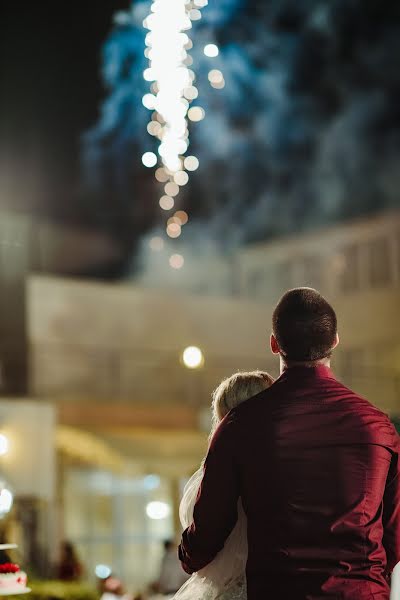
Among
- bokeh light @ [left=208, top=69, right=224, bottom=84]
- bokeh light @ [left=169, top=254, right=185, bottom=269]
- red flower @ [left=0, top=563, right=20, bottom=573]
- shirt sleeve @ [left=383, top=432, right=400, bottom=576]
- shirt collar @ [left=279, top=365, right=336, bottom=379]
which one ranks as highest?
bokeh light @ [left=208, top=69, right=224, bottom=84]

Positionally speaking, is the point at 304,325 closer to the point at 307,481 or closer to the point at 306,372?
the point at 306,372

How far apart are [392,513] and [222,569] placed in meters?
0.58

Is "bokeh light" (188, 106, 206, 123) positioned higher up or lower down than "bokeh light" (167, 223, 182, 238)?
higher up

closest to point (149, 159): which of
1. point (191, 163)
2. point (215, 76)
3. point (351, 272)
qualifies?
point (191, 163)

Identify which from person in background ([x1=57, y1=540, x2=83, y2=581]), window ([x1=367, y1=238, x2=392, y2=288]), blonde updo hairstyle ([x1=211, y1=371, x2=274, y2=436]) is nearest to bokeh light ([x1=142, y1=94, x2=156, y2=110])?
window ([x1=367, y1=238, x2=392, y2=288])

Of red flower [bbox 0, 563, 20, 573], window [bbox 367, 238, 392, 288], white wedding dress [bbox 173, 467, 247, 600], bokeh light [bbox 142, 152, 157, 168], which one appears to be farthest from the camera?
window [bbox 367, 238, 392, 288]

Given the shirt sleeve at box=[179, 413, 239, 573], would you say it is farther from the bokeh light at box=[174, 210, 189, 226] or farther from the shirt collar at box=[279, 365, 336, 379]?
the bokeh light at box=[174, 210, 189, 226]

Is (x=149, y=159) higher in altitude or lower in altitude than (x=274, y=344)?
higher

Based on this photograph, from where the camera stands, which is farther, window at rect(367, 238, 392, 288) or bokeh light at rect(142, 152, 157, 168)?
window at rect(367, 238, 392, 288)

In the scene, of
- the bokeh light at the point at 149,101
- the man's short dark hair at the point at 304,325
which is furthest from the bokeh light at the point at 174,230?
the man's short dark hair at the point at 304,325

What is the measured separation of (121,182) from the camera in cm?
2983

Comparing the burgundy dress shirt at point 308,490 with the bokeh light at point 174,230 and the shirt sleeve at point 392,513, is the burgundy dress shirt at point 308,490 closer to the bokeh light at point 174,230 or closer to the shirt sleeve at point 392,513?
the shirt sleeve at point 392,513

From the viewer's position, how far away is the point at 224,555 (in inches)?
118

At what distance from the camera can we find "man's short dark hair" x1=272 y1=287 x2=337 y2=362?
9.01 feet
